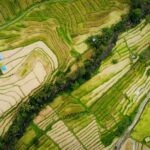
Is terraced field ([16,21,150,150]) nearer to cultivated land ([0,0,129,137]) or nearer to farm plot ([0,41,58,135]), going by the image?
farm plot ([0,41,58,135])

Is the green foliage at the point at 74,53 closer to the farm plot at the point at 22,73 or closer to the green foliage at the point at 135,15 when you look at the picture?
the farm plot at the point at 22,73

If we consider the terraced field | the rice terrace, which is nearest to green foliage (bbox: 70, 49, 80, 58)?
the rice terrace

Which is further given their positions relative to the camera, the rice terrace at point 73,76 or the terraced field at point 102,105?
the terraced field at point 102,105

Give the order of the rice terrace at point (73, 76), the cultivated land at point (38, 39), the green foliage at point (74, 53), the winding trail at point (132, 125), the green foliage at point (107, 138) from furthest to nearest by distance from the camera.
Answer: the green foliage at point (74, 53) → the winding trail at point (132, 125) → the green foliage at point (107, 138) → the cultivated land at point (38, 39) → the rice terrace at point (73, 76)

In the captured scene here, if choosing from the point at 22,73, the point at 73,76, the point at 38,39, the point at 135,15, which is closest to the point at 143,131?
the point at 73,76

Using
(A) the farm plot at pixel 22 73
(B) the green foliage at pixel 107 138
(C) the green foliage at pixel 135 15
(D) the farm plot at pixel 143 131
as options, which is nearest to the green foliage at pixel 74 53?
(A) the farm plot at pixel 22 73

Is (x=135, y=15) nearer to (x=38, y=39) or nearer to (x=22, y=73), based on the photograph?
(x=38, y=39)

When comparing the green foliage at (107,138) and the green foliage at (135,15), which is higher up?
the green foliage at (135,15)

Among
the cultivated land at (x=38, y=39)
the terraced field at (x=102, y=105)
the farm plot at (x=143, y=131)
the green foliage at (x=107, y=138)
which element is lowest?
the farm plot at (x=143, y=131)

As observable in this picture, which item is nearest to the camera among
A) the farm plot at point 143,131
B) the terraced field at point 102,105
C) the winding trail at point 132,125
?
the terraced field at point 102,105
